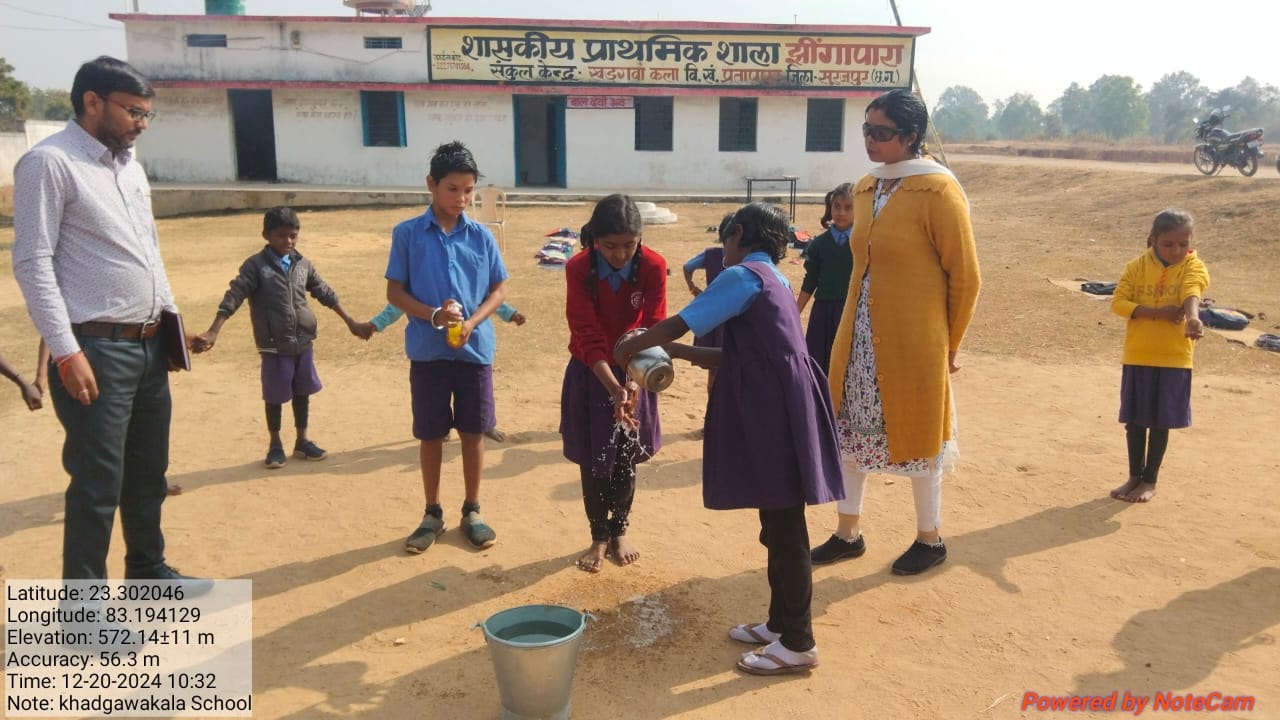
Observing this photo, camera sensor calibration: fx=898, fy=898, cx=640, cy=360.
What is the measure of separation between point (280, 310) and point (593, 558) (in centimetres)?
246

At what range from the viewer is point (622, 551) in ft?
13.3

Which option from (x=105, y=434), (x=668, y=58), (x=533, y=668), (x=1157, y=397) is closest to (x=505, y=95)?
(x=668, y=58)

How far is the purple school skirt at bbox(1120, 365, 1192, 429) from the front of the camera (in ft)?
15.2

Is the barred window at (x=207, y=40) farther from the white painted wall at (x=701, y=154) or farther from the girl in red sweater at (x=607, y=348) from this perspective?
the girl in red sweater at (x=607, y=348)

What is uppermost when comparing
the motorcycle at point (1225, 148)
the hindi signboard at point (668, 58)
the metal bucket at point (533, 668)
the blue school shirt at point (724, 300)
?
the hindi signboard at point (668, 58)

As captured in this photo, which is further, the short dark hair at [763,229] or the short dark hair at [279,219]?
the short dark hair at [279,219]

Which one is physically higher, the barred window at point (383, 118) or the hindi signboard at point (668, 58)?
the hindi signboard at point (668, 58)

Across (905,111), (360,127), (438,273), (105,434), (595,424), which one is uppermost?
(360,127)

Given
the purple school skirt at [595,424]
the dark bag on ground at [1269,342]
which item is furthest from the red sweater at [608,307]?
the dark bag on ground at [1269,342]

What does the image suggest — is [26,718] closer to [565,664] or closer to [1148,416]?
[565,664]

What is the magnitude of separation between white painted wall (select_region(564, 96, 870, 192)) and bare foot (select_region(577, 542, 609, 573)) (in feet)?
71.8

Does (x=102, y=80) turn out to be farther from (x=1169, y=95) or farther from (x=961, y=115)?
(x=961, y=115)

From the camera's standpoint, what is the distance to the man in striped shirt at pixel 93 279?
2904 mm

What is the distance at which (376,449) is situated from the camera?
559cm
